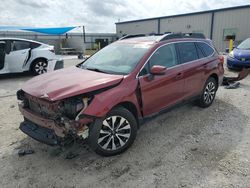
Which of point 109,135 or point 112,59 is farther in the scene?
Result: point 112,59

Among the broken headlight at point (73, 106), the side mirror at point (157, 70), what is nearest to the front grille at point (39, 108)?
the broken headlight at point (73, 106)

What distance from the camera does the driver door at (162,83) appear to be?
3619 mm

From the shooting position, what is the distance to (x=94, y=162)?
3.22 metres

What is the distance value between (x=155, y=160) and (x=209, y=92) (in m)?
2.75

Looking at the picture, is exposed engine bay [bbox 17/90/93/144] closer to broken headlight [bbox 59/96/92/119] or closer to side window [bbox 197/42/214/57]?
broken headlight [bbox 59/96/92/119]

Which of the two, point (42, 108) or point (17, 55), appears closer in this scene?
point (42, 108)

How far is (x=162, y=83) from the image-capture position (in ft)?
12.6

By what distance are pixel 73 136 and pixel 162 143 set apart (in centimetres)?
156

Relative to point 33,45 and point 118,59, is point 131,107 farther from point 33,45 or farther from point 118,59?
Result: point 33,45

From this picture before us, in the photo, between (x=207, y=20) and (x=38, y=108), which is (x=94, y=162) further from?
(x=207, y=20)

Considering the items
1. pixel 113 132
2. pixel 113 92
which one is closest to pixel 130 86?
pixel 113 92

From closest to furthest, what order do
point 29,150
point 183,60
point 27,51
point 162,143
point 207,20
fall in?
point 29,150
point 162,143
point 183,60
point 27,51
point 207,20

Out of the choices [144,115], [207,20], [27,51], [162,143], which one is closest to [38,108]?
[144,115]

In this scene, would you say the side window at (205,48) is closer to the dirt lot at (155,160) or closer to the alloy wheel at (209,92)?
the alloy wheel at (209,92)
